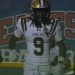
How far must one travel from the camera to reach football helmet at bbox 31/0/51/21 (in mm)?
5082

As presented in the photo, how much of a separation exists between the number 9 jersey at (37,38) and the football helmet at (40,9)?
0.09 m

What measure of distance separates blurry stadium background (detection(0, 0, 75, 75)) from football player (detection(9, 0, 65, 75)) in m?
1.39

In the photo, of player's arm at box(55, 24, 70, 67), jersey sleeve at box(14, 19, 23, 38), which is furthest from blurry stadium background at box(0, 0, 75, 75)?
jersey sleeve at box(14, 19, 23, 38)

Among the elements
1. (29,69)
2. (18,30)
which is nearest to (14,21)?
(18,30)

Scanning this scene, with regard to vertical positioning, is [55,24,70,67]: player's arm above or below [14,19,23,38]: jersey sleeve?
below

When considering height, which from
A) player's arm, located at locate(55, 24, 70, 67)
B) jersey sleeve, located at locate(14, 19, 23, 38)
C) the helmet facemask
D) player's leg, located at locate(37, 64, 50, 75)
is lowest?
player's leg, located at locate(37, 64, 50, 75)

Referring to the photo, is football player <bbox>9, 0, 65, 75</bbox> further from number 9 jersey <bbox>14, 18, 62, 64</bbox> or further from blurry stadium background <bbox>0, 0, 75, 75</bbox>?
blurry stadium background <bbox>0, 0, 75, 75</bbox>

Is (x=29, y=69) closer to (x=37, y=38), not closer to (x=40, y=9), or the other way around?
(x=37, y=38)

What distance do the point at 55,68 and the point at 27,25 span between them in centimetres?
Result: 60

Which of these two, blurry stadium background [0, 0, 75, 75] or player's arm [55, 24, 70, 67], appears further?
blurry stadium background [0, 0, 75, 75]

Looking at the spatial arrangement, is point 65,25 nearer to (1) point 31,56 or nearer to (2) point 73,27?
(2) point 73,27

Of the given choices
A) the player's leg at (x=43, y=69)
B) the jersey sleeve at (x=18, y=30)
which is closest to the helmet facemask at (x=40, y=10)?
the jersey sleeve at (x=18, y=30)

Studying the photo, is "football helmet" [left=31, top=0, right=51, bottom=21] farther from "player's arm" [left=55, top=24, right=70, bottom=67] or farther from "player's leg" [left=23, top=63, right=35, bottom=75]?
"player's leg" [left=23, top=63, right=35, bottom=75]

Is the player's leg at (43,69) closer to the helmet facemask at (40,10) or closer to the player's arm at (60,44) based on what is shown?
the player's arm at (60,44)
